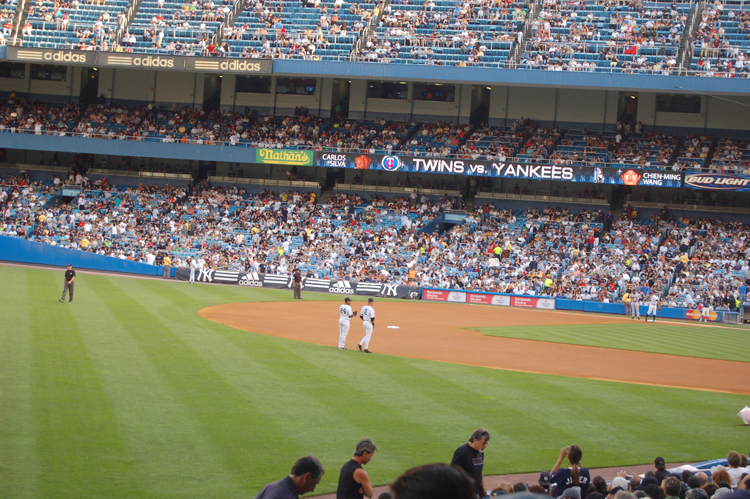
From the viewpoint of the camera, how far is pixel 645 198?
47531 millimetres

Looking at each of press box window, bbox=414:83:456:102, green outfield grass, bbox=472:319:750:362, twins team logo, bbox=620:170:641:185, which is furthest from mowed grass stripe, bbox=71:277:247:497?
press box window, bbox=414:83:456:102

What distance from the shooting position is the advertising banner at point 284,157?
49406 millimetres

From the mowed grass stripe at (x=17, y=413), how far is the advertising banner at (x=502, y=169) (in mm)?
30926

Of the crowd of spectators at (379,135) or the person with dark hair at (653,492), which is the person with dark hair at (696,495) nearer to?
the person with dark hair at (653,492)

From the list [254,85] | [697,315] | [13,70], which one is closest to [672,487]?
[697,315]

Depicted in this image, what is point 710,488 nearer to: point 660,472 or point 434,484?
point 660,472

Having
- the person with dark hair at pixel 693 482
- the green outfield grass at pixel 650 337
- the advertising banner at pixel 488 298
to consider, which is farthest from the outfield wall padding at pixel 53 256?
the person with dark hair at pixel 693 482

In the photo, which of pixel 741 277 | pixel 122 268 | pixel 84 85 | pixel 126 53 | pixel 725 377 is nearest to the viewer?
pixel 725 377

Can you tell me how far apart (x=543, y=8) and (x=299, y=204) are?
74.8 ft

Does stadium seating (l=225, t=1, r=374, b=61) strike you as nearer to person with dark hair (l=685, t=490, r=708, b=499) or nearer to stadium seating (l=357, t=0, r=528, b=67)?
stadium seating (l=357, t=0, r=528, b=67)

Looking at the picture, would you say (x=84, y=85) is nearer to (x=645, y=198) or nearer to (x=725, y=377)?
(x=645, y=198)

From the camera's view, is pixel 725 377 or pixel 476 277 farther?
pixel 476 277

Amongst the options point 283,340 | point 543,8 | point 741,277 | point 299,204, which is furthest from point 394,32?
point 283,340

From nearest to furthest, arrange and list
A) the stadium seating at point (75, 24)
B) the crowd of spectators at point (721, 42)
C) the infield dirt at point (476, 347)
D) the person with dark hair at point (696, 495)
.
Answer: the person with dark hair at point (696, 495) → the infield dirt at point (476, 347) → the crowd of spectators at point (721, 42) → the stadium seating at point (75, 24)
